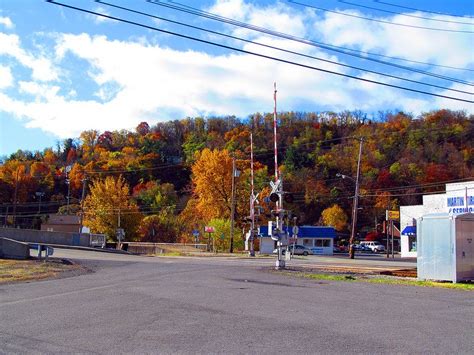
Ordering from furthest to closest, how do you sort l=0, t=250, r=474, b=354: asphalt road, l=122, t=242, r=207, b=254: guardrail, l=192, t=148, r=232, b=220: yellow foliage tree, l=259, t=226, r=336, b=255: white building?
l=259, t=226, r=336, b=255: white building, l=192, t=148, r=232, b=220: yellow foliage tree, l=122, t=242, r=207, b=254: guardrail, l=0, t=250, r=474, b=354: asphalt road

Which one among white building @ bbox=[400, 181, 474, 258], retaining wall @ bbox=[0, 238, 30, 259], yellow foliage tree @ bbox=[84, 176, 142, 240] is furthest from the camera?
yellow foliage tree @ bbox=[84, 176, 142, 240]

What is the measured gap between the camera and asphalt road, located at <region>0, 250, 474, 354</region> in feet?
24.7

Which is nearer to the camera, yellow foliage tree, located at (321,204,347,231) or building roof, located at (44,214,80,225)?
building roof, located at (44,214,80,225)

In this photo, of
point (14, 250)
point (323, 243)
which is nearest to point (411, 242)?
point (323, 243)

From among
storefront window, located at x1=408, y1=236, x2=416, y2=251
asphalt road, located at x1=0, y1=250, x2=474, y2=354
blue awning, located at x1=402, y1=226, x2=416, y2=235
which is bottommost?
asphalt road, located at x1=0, y1=250, x2=474, y2=354

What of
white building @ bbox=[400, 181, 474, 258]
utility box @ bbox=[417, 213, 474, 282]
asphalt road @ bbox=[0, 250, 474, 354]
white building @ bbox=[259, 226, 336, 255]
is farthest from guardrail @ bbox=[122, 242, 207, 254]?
asphalt road @ bbox=[0, 250, 474, 354]

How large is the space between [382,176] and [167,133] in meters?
57.1

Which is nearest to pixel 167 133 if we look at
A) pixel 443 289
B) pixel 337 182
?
pixel 337 182

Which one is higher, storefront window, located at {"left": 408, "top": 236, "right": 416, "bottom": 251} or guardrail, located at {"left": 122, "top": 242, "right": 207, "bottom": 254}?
storefront window, located at {"left": 408, "top": 236, "right": 416, "bottom": 251}

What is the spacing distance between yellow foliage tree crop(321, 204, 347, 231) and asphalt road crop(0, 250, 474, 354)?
85.1 metres

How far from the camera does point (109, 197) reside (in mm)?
75125

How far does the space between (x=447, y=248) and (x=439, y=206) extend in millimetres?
34899

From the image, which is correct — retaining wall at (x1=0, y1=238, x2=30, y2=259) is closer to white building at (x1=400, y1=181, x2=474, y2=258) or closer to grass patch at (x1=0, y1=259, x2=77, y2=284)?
grass patch at (x1=0, y1=259, x2=77, y2=284)

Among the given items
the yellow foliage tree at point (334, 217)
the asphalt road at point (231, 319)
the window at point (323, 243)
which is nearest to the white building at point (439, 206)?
the window at point (323, 243)
